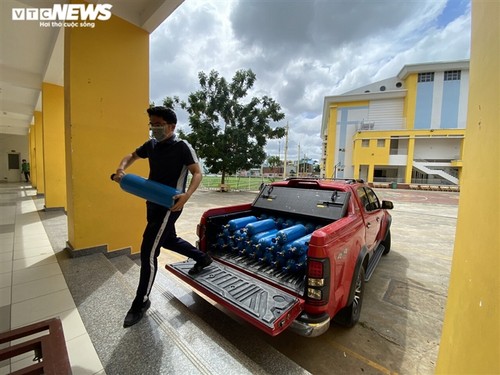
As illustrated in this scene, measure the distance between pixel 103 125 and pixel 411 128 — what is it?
36955mm

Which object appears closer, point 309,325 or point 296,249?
point 309,325

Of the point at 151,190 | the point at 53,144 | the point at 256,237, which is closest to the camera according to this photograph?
the point at 151,190

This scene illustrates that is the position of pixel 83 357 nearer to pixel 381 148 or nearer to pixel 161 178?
pixel 161 178

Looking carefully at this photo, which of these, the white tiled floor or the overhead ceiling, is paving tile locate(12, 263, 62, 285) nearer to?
the white tiled floor

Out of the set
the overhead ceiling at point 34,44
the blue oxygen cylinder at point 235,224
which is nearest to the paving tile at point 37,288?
the blue oxygen cylinder at point 235,224

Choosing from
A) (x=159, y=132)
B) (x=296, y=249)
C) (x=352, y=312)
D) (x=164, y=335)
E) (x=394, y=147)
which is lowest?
(x=352, y=312)

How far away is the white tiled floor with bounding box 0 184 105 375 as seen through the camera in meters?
1.60

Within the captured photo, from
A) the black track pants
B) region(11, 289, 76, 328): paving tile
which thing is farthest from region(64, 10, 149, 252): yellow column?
the black track pants

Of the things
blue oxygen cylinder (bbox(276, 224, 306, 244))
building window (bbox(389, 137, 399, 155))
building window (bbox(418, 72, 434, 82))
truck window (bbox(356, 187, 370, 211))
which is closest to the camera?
blue oxygen cylinder (bbox(276, 224, 306, 244))

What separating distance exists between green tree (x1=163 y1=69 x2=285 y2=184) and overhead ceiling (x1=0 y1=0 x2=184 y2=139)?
8.30 meters

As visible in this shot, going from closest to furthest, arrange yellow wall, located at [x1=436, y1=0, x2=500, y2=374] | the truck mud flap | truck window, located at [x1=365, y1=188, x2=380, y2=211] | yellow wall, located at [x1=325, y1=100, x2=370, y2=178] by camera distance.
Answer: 1. yellow wall, located at [x1=436, y1=0, x2=500, y2=374]
2. the truck mud flap
3. truck window, located at [x1=365, y1=188, x2=380, y2=211]
4. yellow wall, located at [x1=325, y1=100, x2=370, y2=178]

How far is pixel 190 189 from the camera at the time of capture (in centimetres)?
198

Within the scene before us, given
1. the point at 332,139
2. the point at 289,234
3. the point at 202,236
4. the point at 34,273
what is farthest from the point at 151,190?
the point at 332,139

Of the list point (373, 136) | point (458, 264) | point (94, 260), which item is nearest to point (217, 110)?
point (94, 260)
